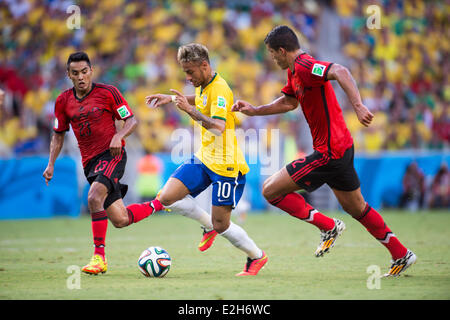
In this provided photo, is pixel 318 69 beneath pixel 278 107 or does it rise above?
above

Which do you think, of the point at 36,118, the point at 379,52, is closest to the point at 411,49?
the point at 379,52

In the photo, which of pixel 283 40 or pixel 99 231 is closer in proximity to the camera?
pixel 283 40

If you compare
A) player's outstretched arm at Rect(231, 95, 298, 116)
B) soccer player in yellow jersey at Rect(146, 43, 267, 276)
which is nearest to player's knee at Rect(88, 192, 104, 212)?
soccer player in yellow jersey at Rect(146, 43, 267, 276)

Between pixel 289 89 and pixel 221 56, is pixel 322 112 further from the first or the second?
pixel 221 56

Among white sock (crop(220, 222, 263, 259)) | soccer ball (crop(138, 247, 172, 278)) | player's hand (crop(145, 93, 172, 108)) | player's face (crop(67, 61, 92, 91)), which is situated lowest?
soccer ball (crop(138, 247, 172, 278))

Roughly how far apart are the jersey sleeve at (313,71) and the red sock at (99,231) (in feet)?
7.90

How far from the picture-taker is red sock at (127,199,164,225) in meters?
6.83

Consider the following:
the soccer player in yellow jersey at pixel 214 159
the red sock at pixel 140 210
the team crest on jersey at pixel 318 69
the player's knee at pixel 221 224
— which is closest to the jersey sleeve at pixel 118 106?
the soccer player in yellow jersey at pixel 214 159

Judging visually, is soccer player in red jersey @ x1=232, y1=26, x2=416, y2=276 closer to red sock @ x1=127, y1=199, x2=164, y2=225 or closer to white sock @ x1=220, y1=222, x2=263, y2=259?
white sock @ x1=220, y1=222, x2=263, y2=259

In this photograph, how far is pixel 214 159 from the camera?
6465 millimetres

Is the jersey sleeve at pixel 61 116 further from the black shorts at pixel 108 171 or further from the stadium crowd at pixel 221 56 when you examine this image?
the stadium crowd at pixel 221 56

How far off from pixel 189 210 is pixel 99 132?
1253 mm

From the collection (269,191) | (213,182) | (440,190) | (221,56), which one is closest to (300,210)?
(269,191)

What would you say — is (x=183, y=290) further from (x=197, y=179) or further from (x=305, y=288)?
(x=197, y=179)
